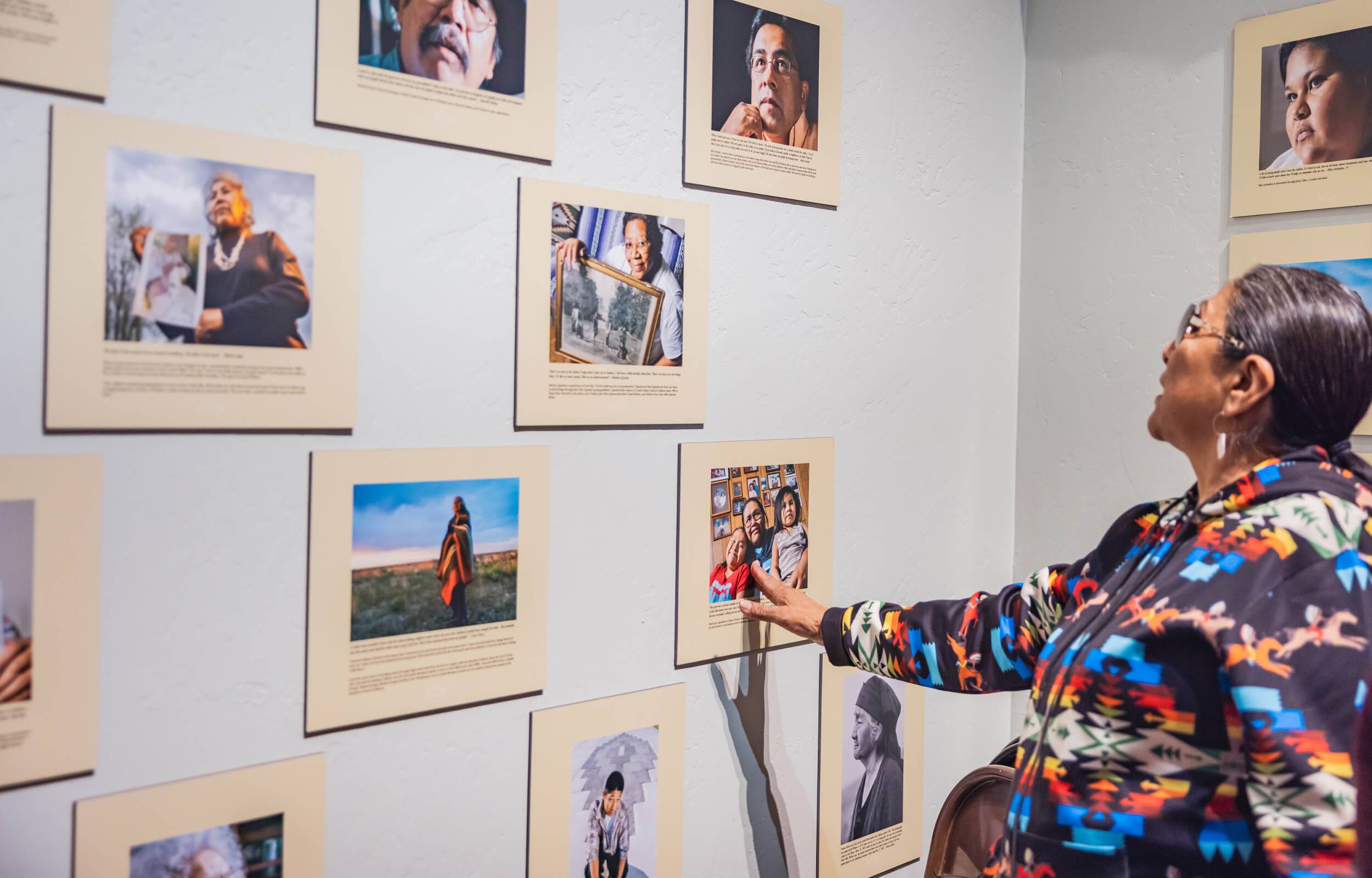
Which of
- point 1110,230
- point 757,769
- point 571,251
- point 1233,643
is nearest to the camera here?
point 1233,643

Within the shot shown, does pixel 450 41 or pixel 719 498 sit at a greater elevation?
pixel 450 41

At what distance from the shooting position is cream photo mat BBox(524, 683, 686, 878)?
4.33 feet

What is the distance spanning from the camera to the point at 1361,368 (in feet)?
3.23

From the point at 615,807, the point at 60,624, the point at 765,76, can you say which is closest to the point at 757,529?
the point at 615,807

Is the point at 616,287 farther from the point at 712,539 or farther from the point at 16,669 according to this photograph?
the point at 16,669

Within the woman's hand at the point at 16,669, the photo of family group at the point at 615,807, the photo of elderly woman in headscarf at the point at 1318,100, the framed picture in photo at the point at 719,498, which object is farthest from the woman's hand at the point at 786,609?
the photo of elderly woman in headscarf at the point at 1318,100

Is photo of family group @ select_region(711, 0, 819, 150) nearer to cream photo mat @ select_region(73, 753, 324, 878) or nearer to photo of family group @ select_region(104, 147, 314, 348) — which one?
photo of family group @ select_region(104, 147, 314, 348)

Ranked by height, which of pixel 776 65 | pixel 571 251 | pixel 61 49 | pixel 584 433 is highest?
pixel 776 65

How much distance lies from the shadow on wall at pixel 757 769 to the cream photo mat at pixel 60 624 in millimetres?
842

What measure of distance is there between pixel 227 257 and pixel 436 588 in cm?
46

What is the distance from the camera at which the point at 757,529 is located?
1.54 metres

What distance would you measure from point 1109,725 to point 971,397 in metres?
0.98

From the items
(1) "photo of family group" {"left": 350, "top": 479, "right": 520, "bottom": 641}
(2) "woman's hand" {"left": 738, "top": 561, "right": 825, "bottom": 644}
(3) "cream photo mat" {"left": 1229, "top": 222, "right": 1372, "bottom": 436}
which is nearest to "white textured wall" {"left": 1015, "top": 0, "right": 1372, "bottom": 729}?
(3) "cream photo mat" {"left": 1229, "top": 222, "right": 1372, "bottom": 436}

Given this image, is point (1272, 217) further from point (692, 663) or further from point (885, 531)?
point (692, 663)
